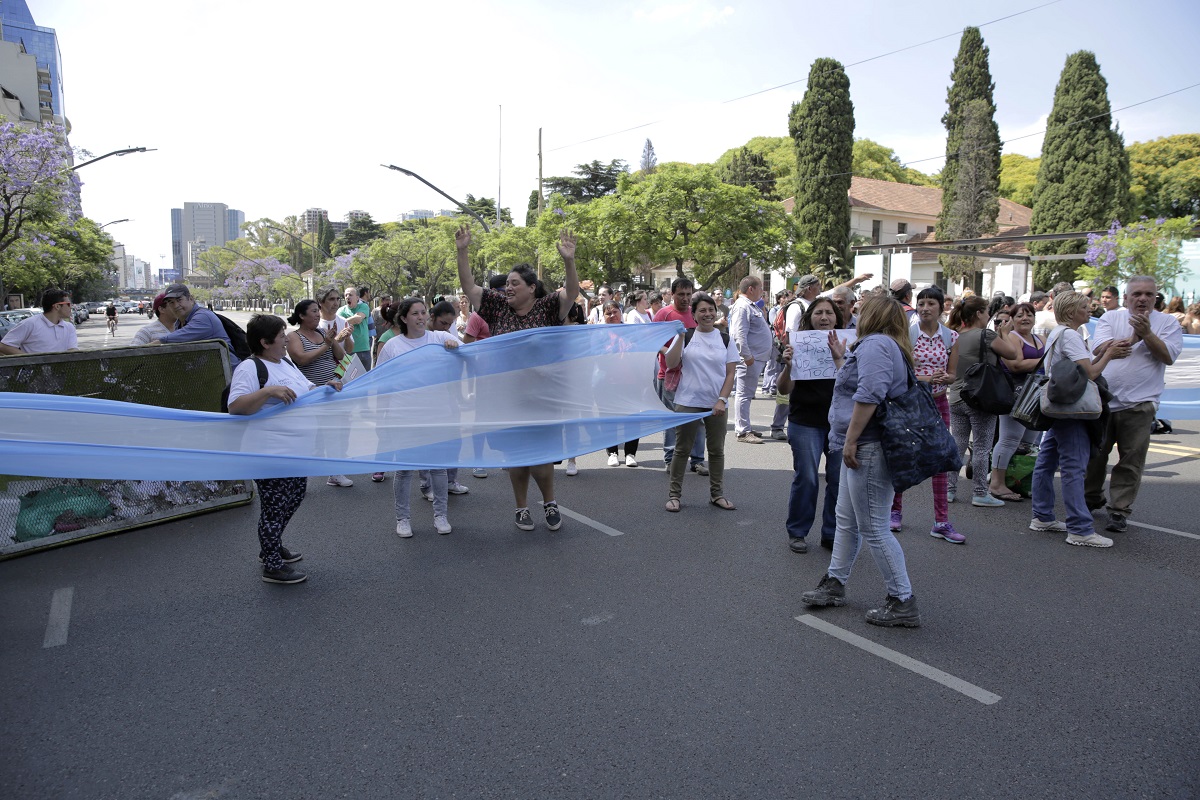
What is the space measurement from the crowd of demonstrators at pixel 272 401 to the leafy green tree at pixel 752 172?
5435cm

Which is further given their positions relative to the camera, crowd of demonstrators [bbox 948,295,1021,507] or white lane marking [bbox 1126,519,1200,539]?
crowd of demonstrators [bbox 948,295,1021,507]

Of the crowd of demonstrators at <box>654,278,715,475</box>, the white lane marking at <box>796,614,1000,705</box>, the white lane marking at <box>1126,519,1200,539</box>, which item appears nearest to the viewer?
the white lane marking at <box>796,614,1000,705</box>

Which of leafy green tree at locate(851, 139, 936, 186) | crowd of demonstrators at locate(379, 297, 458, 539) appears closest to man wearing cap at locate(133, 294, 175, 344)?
crowd of demonstrators at locate(379, 297, 458, 539)

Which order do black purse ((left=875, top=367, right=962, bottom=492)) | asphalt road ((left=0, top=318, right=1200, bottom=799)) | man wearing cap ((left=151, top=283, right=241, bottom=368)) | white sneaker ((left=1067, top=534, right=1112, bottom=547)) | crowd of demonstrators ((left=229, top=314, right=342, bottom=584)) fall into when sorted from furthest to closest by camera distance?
man wearing cap ((left=151, top=283, right=241, bottom=368)), white sneaker ((left=1067, top=534, right=1112, bottom=547)), crowd of demonstrators ((left=229, top=314, right=342, bottom=584)), black purse ((left=875, top=367, right=962, bottom=492)), asphalt road ((left=0, top=318, right=1200, bottom=799))

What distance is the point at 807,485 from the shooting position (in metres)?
5.44

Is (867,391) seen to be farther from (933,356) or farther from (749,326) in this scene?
(749,326)

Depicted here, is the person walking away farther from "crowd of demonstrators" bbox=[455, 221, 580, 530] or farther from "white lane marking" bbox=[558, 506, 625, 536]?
"crowd of demonstrators" bbox=[455, 221, 580, 530]

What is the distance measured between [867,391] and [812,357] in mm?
1404

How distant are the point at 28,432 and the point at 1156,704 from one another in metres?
5.54

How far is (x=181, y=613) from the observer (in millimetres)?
4473

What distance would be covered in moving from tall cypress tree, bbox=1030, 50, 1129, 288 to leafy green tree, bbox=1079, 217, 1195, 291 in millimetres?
7838

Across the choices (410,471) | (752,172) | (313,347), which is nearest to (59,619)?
(410,471)

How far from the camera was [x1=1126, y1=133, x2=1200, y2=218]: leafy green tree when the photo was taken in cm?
4709

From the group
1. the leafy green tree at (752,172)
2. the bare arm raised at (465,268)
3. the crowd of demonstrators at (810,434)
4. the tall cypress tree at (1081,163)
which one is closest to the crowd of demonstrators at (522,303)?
the bare arm raised at (465,268)
